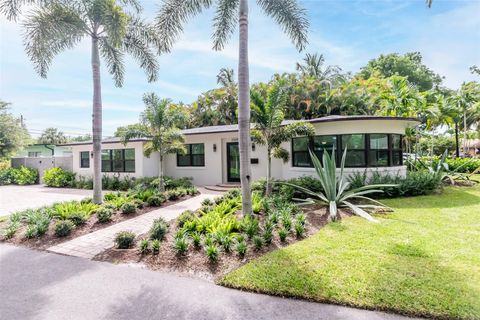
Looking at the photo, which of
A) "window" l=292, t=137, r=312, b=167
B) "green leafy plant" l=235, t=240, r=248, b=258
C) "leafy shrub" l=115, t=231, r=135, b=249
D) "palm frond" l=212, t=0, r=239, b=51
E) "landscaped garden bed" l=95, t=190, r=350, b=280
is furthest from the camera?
"window" l=292, t=137, r=312, b=167

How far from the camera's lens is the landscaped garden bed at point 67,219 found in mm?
6430

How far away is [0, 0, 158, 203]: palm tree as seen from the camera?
28.4 feet

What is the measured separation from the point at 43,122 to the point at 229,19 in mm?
55238

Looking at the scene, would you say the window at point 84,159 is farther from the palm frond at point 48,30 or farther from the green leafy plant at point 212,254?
the green leafy plant at point 212,254

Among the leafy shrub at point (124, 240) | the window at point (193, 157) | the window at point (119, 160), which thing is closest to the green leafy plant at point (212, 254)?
the leafy shrub at point (124, 240)

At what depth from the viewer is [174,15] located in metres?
8.15

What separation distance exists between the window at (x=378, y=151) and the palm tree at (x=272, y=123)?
10.4 feet

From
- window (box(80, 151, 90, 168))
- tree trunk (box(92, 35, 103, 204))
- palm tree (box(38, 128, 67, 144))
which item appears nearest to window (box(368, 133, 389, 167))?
tree trunk (box(92, 35, 103, 204))

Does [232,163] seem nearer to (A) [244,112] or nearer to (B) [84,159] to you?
(A) [244,112]

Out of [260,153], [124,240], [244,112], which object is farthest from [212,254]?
[260,153]

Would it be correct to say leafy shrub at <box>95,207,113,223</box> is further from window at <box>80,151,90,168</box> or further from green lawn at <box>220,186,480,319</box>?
window at <box>80,151,90,168</box>

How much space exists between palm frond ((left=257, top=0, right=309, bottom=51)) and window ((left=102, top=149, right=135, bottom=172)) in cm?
1122

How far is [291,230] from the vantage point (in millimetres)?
6191

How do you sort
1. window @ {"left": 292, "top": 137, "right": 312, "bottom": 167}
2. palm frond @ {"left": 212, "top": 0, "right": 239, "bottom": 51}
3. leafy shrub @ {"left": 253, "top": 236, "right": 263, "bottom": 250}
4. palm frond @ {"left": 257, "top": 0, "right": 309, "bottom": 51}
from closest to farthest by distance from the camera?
leafy shrub @ {"left": 253, "top": 236, "right": 263, "bottom": 250} → palm frond @ {"left": 257, "top": 0, "right": 309, "bottom": 51} → palm frond @ {"left": 212, "top": 0, "right": 239, "bottom": 51} → window @ {"left": 292, "top": 137, "right": 312, "bottom": 167}
